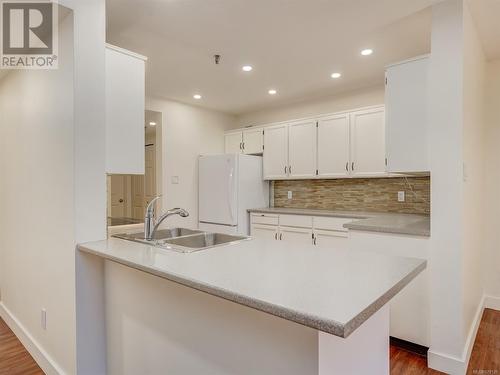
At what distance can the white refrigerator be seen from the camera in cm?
427

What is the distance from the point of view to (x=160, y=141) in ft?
14.2

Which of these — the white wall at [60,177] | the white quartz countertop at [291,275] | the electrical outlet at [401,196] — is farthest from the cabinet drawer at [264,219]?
the white wall at [60,177]

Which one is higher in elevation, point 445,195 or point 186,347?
point 445,195

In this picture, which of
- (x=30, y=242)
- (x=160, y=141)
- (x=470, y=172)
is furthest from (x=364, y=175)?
(x=30, y=242)

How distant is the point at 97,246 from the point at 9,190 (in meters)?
1.72

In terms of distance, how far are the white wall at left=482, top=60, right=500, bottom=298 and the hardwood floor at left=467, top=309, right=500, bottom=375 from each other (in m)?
0.42

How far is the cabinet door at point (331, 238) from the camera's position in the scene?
347 centimetres

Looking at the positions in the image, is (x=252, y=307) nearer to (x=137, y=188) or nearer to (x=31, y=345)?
(x=31, y=345)

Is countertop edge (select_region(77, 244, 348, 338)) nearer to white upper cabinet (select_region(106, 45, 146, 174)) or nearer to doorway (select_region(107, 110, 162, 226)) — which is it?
white upper cabinet (select_region(106, 45, 146, 174))

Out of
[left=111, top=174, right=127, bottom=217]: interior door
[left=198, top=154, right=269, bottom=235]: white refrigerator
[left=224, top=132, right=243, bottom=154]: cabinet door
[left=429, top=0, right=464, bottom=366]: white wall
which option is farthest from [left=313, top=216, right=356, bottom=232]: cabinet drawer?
[left=111, top=174, right=127, bottom=217]: interior door

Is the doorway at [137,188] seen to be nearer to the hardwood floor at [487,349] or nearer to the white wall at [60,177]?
the white wall at [60,177]

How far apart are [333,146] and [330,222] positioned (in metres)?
0.99

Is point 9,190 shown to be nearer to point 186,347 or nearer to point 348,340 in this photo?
point 186,347
